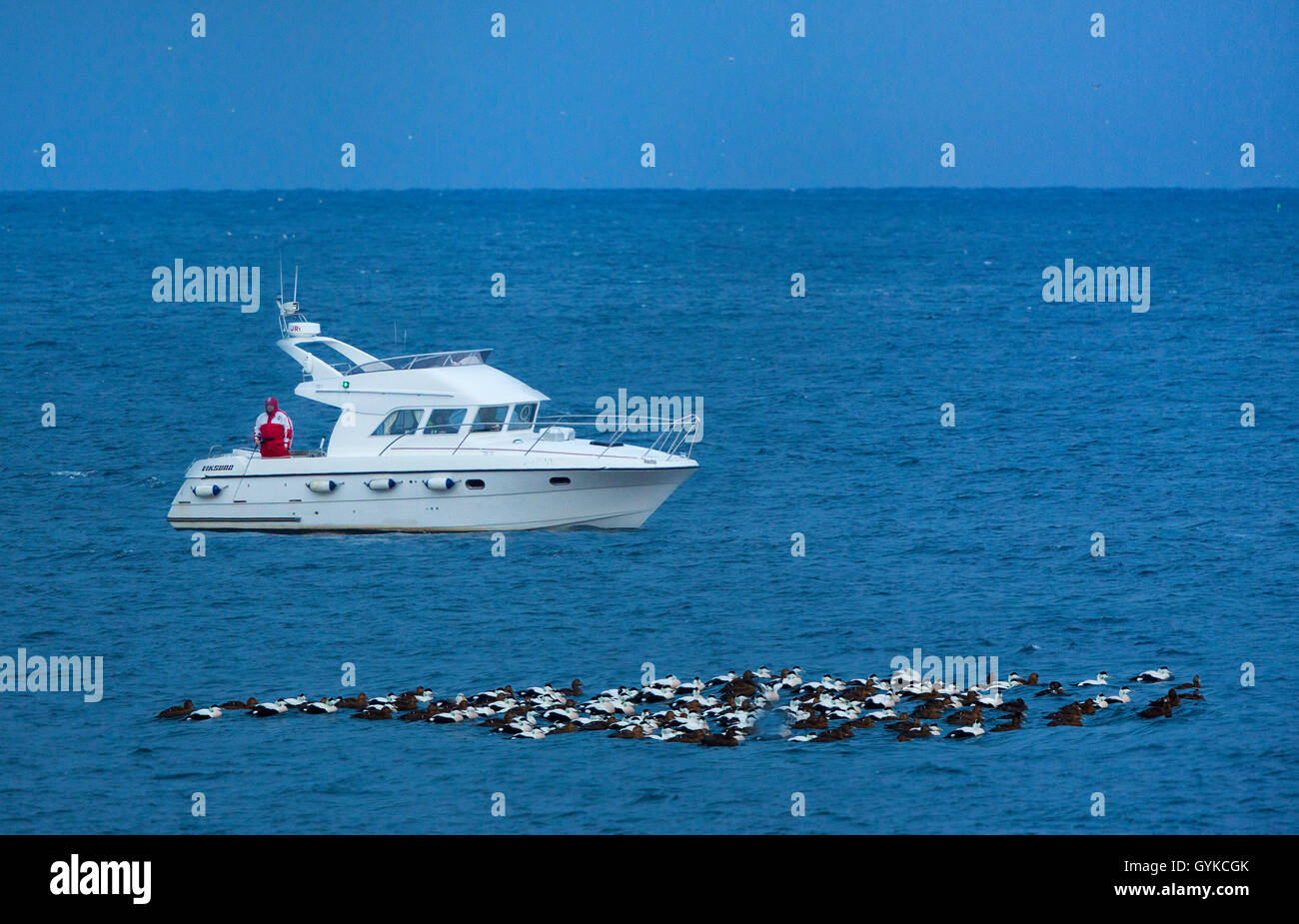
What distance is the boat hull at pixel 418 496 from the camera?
36.9 metres

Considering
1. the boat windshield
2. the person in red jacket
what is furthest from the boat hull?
the boat windshield

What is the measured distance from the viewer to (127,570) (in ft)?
119

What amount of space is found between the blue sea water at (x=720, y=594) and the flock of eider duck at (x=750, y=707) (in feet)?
1.33

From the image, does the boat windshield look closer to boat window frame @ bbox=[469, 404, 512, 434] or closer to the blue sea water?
boat window frame @ bbox=[469, 404, 512, 434]

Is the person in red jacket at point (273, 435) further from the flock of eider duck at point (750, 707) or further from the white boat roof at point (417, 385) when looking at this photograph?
the flock of eider duck at point (750, 707)

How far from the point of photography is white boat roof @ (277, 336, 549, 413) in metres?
37.2

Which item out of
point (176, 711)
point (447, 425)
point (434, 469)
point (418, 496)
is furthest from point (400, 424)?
point (176, 711)

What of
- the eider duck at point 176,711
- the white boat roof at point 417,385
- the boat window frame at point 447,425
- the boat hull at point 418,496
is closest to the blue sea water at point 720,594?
the eider duck at point 176,711

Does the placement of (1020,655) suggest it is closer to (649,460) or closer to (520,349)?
(649,460)

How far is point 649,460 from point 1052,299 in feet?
244

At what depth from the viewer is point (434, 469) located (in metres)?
36.7

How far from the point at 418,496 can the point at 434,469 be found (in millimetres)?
798
